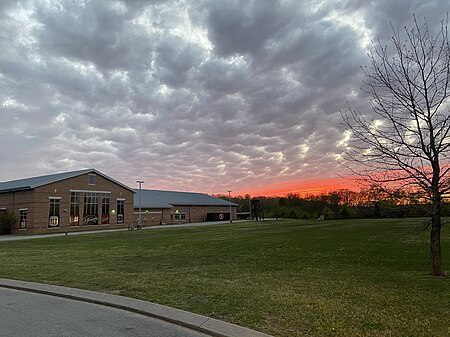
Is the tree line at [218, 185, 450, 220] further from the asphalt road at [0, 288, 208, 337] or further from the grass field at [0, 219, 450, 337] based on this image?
the asphalt road at [0, 288, 208, 337]

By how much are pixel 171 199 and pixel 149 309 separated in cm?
7416

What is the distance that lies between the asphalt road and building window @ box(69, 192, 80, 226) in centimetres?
4726

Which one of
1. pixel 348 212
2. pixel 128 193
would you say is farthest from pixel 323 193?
pixel 128 193

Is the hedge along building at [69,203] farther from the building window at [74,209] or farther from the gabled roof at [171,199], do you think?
the gabled roof at [171,199]

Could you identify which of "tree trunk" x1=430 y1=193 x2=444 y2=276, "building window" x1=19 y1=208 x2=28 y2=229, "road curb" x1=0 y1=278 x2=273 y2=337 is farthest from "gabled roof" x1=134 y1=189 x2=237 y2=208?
"tree trunk" x1=430 y1=193 x2=444 y2=276

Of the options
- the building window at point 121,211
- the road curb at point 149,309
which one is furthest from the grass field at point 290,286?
the building window at point 121,211

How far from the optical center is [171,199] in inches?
3169

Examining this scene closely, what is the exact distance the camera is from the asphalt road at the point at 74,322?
596cm

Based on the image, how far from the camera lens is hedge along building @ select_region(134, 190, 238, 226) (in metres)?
71.1

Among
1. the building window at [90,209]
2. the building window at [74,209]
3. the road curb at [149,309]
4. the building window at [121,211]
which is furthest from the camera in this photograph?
the building window at [121,211]

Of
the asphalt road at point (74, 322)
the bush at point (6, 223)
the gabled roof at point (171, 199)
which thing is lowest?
the asphalt road at point (74, 322)

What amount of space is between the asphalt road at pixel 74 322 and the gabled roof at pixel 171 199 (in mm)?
61580

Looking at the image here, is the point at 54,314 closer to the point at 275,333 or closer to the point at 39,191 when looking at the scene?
the point at 275,333

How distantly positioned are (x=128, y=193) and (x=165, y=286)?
55.0 metres
